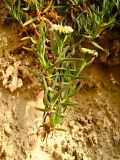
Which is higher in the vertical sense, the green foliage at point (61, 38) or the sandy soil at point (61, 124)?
the green foliage at point (61, 38)

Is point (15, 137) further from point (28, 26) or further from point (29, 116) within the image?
point (28, 26)

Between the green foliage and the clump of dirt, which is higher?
the green foliage

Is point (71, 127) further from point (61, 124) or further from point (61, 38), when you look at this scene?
point (61, 38)

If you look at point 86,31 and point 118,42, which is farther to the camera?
point 118,42

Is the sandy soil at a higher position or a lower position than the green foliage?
lower

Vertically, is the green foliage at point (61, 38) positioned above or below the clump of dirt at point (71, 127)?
above

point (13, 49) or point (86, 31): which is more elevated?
point (86, 31)

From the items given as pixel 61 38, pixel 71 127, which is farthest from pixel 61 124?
pixel 61 38

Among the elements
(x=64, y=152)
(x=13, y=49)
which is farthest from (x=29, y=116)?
(x=13, y=49)

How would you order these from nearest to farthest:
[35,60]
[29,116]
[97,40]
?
1. [29,116]
2. [35,60]
3. [97,40]
